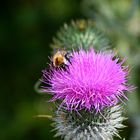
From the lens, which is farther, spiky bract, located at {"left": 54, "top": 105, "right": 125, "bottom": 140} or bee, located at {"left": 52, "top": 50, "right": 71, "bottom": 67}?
bee, located at {"left": 52, "top": 50, "right": 71, "bottom": 67}

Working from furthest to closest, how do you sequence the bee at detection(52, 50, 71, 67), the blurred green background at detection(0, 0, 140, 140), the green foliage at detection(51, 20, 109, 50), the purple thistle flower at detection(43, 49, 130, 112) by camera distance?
the blurred green background at detection(0, 0, 140, 140) → the green foliage at detection(51, 20, 109, 50) → the bee at detection(52, 50, 71, 67) → the purple thistle flower at detection(43, 49, 130, 112)

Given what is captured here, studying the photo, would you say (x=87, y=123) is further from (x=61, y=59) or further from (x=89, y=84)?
(x=61, y=59)

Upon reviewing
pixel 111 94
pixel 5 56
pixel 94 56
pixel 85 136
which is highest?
pixel 5 56

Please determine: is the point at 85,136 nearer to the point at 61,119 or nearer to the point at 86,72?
the point at 61,119

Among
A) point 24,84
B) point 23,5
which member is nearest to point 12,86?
point 24,84

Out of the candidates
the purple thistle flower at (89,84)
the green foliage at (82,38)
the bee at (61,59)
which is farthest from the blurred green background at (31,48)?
the purple thistle flower at (89,84)

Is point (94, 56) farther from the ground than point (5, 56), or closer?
closer

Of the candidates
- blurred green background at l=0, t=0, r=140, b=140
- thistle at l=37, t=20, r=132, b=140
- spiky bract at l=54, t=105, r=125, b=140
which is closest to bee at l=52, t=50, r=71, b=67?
thistle at l=37, t=20, r=132, b=140

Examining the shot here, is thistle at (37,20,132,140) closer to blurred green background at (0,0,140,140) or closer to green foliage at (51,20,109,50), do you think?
green foliage at (51,20,109,50)
